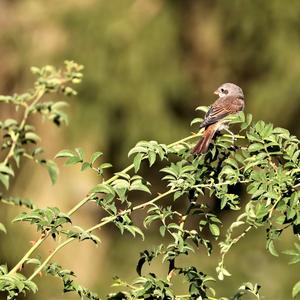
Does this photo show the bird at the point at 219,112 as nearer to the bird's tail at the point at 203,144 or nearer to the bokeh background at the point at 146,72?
the bird's tail at the point at 203,144

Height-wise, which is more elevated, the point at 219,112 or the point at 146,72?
the point at 146,72

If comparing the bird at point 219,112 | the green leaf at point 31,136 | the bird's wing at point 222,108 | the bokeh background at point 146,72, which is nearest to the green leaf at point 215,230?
the bird at point 219,112

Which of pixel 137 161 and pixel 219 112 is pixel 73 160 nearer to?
pixel 137 161

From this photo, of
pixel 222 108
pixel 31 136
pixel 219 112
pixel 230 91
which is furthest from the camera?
pixel 230 91

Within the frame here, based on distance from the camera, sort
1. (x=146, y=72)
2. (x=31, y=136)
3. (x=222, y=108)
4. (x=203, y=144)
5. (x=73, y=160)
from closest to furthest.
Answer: (x=73, y=160), (x=203, y=144), (x=31, y=136), (x=222, y=108), (x=146, y=72)

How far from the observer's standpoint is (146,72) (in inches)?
367

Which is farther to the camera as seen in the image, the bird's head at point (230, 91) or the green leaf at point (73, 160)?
the bird's head at point (230, 91)

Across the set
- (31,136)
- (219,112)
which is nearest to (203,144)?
(31,136)

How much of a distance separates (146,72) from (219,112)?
15.9 feet

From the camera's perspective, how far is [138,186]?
3.08 meters

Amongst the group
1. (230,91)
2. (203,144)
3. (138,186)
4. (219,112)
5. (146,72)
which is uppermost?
(146,72)

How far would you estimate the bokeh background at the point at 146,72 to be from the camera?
9.09 meters

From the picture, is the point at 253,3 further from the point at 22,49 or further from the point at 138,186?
the point at 138,186

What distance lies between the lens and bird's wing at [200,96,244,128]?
13.3 ft
